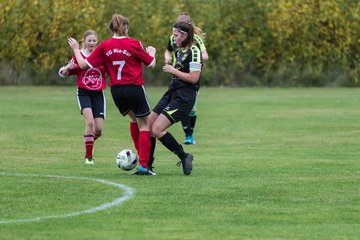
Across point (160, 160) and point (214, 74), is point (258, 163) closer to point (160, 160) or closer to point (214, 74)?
point (160, 160)

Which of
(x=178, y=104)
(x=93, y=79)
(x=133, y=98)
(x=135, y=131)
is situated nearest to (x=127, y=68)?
(x=133, y=98)

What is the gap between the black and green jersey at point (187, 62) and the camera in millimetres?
12992

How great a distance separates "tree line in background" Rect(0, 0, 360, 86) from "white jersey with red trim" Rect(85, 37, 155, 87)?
92.5 feet

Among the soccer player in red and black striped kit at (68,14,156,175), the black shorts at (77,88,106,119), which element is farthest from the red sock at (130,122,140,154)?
the black shorts at (77,88,106,119)

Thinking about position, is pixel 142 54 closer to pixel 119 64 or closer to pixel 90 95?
pixel 119 64

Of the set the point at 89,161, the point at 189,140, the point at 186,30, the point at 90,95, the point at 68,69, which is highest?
the point at 186,30

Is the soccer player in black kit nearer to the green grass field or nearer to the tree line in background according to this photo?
the green grass field

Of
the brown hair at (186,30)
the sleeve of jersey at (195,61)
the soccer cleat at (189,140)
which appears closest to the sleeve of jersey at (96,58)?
the brown hair at (186,30)

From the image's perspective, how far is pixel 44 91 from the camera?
37312 millimetres

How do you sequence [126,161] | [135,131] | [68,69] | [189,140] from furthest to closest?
1. [189,140]
2. [68,69]
3. [135,131]
4. [126,161]

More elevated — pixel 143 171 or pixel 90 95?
pixel 90 95

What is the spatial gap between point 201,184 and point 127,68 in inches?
69.9

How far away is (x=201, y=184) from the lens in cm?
1197

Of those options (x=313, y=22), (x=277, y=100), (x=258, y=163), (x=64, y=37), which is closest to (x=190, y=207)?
(x=258, y=163)
